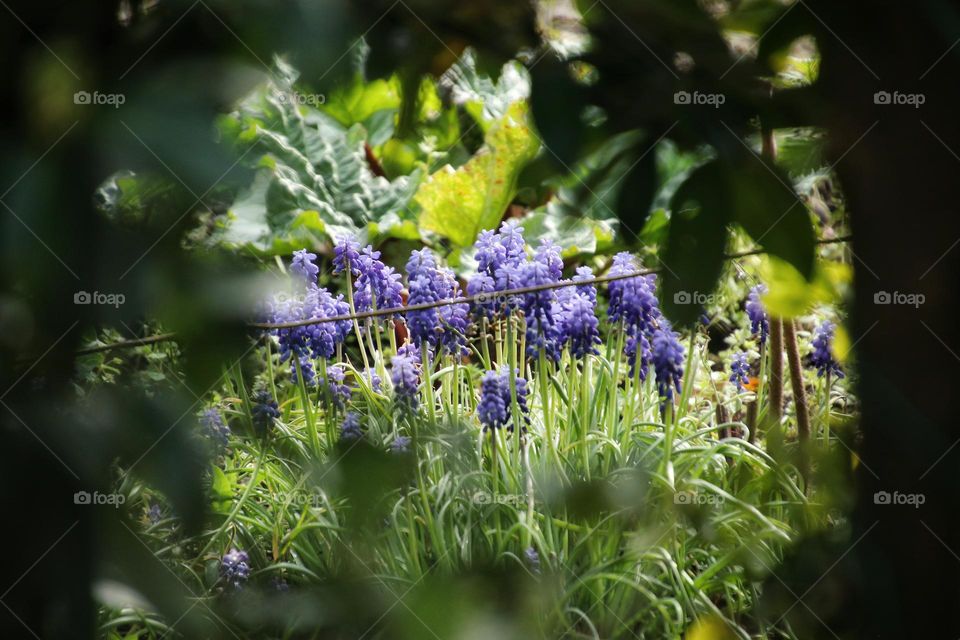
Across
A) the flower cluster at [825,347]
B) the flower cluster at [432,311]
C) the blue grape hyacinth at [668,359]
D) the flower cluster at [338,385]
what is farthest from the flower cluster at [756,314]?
the flower cluster at [338,385]

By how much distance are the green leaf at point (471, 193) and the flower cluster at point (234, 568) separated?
153 centimetres

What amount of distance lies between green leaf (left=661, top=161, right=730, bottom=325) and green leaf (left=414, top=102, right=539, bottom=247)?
2.50 meters

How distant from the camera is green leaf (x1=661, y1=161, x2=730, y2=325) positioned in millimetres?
428

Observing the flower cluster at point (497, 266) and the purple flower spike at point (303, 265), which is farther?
the purple flower spike at point (303, 265)

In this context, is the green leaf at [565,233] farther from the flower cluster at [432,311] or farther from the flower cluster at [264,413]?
the flower cluster at [264,413]

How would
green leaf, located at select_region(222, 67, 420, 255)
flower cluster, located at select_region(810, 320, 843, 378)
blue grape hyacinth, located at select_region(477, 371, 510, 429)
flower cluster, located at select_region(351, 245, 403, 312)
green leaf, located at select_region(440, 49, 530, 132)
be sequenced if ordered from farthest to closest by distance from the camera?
green leaf, located at select_region(440, 49, 530, 132) → green leaf, located at select_region(222, 67, 420, 255) → flower cluster, located at select_region(351, 245, 403, 312) → flower cluster, located at select_region(810, 320, 843, 378) → blue grape hyacinth, located at select_region(477, 371, 510, 429)

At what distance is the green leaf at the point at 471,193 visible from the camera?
9.89ft

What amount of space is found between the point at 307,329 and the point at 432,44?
144 cm

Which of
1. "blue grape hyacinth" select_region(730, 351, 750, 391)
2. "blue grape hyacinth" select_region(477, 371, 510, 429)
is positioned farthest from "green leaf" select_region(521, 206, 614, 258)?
"blue grape hyacinth" select_region(477, 371, 510, 429)

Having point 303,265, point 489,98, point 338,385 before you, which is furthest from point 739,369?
point 489,98

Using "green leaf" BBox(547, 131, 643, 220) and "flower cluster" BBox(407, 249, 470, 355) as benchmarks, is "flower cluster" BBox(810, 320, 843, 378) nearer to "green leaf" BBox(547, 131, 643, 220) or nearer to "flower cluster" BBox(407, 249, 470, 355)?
"flower cluster" BBox(407, 249, 470, 355)

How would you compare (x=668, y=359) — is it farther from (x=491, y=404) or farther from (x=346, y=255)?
(x=346, y=255)

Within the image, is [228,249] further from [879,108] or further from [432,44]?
[879,108]

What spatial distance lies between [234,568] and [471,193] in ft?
5.41
